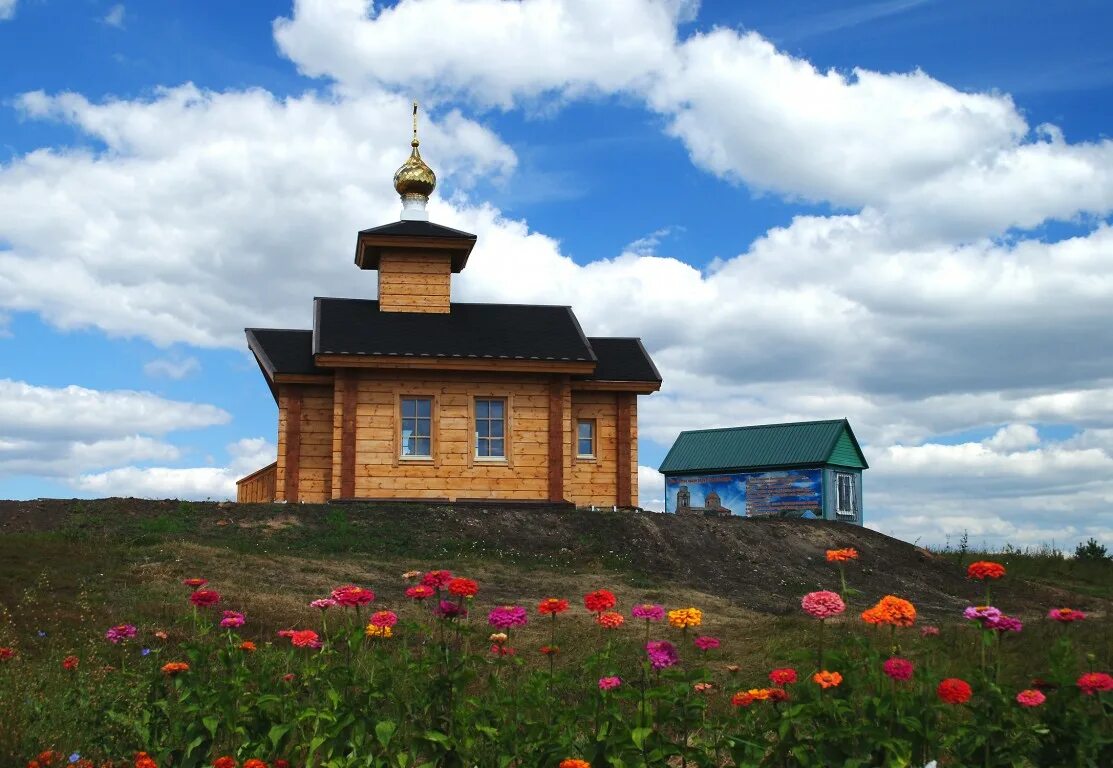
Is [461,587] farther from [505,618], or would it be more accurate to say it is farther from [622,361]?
[622,361]

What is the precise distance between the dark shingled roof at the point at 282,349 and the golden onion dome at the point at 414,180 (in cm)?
444

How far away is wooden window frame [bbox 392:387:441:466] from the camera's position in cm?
2427

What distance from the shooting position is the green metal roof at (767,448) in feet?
116

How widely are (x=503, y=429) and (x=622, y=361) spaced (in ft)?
13.7

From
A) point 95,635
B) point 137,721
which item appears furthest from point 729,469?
point 137,721

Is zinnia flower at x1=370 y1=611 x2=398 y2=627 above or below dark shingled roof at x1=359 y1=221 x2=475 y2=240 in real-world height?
below

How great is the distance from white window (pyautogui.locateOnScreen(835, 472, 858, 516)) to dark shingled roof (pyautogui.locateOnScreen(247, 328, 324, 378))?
18.1m

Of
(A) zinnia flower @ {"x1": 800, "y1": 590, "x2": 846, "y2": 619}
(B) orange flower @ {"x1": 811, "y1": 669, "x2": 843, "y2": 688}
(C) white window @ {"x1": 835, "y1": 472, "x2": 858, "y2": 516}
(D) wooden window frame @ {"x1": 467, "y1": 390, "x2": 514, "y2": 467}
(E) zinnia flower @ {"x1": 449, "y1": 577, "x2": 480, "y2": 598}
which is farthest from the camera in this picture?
(C) white window @ {"x1": 835, "y1": 472, "x2": 858, "y2": 516}

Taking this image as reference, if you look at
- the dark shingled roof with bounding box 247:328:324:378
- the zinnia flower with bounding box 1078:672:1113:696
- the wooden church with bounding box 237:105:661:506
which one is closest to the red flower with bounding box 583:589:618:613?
the zinnia flower with bounding box 1078:672:1113:696

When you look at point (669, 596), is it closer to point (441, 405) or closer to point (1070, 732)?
point (441, 405)

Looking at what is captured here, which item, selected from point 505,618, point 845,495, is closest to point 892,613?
point 505,618

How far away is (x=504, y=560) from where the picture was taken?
19.9 meters

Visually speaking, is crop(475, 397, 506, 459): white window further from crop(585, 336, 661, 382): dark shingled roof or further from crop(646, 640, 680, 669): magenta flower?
crop(646, 640, 680, 669): magenta flower

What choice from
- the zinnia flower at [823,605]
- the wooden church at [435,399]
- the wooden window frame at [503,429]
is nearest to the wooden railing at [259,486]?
the wooden church at [435,399]
